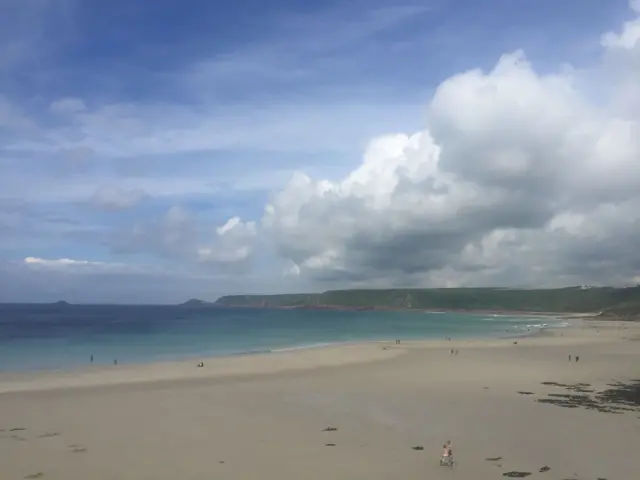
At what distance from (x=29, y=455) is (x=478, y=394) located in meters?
18.2

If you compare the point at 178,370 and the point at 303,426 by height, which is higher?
the point at 303,426

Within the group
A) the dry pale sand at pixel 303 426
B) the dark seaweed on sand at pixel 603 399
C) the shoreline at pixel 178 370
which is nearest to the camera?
the dry pale sand at pixel 303 426

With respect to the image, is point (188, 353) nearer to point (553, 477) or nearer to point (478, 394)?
point (478, 394)

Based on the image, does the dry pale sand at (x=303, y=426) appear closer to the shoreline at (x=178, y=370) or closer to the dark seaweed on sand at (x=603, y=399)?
the shoreline at (x=178, y=370)

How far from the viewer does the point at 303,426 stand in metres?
19.0

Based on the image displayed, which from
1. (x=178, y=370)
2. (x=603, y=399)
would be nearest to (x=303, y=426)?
(x=603, y=399)

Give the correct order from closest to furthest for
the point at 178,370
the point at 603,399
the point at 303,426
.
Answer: the point at 303,426
the point at 603,399
the point at 178,370

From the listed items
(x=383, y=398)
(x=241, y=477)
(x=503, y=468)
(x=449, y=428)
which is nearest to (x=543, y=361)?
(x=383, y=398)

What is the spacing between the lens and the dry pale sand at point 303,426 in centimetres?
1434

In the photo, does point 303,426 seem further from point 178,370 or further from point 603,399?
point 178,370

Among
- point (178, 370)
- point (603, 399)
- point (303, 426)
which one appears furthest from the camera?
point (178, 370)

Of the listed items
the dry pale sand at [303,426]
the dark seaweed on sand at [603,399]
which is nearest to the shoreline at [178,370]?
the dry pale sand at [303,426]

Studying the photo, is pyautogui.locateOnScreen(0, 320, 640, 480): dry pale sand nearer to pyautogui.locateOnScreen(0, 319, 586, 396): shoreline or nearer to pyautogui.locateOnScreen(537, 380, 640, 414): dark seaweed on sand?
pyautogui.locateOnScreen(0, 319, 586, 396): shoreline

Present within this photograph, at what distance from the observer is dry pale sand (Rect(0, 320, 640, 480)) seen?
47.1 ft
